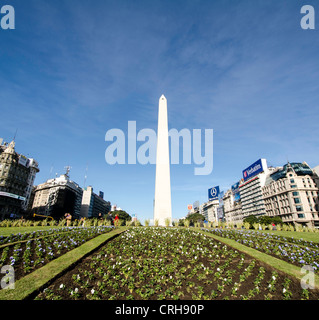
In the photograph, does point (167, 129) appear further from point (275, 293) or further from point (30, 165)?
point (30, 165)

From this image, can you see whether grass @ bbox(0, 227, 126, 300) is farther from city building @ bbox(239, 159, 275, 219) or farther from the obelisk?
city building @ bbox(239, 159, 275, 219)

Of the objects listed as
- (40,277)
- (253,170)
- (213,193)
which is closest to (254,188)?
(253,170)

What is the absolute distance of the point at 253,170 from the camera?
101m

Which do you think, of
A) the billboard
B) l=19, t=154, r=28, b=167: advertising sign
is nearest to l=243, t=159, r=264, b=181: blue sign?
the billboard

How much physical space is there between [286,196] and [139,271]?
8709cm

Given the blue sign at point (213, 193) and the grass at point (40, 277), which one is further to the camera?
the blue sign at point (213, 193)

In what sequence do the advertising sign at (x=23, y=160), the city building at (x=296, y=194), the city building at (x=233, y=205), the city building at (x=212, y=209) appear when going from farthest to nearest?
1. the city building at (x=212, y=209)
2. the city building at (x=233, y=205)
3. the advertising sign at (x=23, y=160)
4. the city building at (x=296, y=194)

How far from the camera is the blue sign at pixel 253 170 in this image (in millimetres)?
96125

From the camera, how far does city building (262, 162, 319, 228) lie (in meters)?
68.4

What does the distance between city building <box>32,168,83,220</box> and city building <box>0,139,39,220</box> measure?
88.5 feet

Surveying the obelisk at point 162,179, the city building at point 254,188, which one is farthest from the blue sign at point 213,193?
the obelisk at point 162,179

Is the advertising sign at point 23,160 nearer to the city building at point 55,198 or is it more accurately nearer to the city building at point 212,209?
the city building at point 55,198

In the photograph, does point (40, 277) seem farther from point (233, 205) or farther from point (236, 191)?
point (233, 205)
